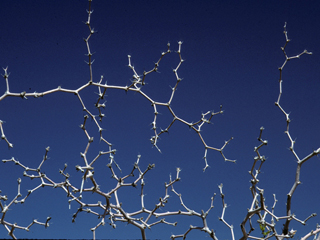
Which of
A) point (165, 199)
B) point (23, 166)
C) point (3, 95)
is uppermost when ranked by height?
point (3, 95)

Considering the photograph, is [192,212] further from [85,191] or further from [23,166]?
[23,166]

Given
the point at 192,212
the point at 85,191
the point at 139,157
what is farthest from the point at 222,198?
the point at 85,191

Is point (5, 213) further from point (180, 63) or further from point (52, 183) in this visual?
point (180, 63)

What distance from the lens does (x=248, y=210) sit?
10.4ft

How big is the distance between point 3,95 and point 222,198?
7.29ft

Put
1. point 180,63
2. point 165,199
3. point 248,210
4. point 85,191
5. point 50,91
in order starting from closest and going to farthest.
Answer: point 85,191 → point 248,210 → point 50,91 → point 165,199 → point 180,63

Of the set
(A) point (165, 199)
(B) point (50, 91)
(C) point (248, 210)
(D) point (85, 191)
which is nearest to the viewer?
(D) point (85, 191)

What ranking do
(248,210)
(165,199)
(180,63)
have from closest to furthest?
1. (248,210)
2. (165,199)
3. (180,63)

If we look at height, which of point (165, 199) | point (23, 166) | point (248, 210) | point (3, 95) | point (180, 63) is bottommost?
point (248, 210)

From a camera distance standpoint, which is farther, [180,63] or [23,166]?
[180,63]

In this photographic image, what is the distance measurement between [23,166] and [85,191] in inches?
39.5

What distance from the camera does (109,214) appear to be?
3.54 m

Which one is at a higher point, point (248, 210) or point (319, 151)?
point (319, 151)

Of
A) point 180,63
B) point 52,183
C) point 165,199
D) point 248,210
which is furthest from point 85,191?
point 180,63
